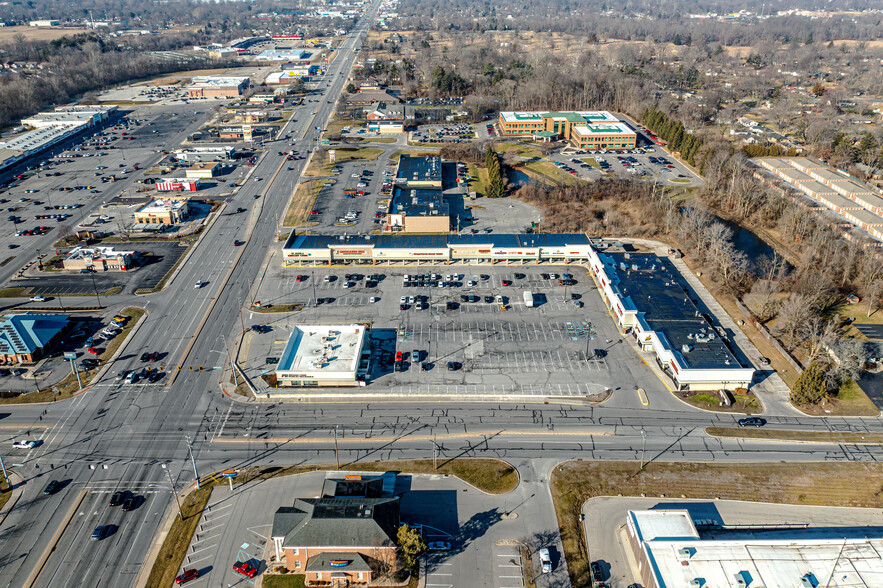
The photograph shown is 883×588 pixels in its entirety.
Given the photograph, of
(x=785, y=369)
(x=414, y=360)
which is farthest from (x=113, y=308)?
(x=785, y=369)

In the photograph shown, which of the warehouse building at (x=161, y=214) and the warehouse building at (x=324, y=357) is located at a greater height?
the warehouse building at (x=161, y=214)

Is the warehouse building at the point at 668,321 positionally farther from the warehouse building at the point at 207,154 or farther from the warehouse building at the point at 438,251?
the warehouse building at the point at 207,154

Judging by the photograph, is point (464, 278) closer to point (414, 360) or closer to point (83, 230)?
point (414, 360)

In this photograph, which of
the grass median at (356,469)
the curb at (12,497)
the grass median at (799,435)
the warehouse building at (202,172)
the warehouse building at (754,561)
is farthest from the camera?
the warehouse building at (202,172)

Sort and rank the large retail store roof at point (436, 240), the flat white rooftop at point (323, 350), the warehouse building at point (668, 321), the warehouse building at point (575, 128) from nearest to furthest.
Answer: the warehouse building at point (668, 321) < the flat white rooftop at point (323, 350) < the large retail store roof at point (436, 240) < the warehouse building at point (575, 128)

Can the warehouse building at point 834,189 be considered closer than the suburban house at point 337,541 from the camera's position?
No

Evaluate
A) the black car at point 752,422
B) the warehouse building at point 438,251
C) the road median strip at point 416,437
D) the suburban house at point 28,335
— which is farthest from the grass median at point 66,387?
the black car at point 752,422

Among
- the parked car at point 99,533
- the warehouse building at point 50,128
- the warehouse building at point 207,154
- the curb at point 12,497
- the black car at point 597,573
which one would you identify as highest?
the warehouse building at point 50,128

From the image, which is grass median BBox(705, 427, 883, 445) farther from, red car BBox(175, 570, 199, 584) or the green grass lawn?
the green grass lawn

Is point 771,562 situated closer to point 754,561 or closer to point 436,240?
→ point 754,561
